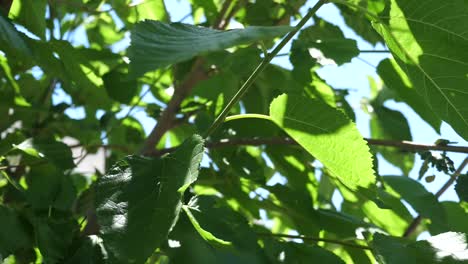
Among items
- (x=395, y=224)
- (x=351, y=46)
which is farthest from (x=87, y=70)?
(x=395, y=224)

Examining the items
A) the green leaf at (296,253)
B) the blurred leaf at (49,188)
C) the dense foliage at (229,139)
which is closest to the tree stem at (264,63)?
the dense foliage at (229,139)

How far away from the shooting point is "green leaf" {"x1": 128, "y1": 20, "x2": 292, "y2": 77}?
0.46 meters

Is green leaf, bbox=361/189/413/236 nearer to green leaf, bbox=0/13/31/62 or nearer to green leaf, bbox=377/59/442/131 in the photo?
green leaf, bbox=377/59/442/131

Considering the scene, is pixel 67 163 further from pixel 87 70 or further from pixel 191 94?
pixel 191 94

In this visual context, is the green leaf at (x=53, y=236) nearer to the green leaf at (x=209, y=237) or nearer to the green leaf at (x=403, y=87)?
the green leaf at (x=209, y=237)

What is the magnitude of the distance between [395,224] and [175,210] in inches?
18.9

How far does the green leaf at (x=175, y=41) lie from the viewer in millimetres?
456

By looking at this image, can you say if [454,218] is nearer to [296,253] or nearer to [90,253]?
[296,253]

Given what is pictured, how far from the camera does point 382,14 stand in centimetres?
66

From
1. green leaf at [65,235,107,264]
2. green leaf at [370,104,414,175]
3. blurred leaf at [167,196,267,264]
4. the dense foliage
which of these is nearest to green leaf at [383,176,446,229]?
the dense foliage

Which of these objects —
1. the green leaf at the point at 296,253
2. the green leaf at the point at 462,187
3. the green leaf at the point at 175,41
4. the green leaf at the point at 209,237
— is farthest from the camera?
the green leaf at the point at 462,187

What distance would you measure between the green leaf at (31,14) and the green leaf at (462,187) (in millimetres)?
490

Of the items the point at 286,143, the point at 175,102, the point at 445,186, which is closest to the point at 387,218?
the point at 445,186

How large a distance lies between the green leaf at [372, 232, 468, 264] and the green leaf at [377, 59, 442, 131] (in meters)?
0.19
